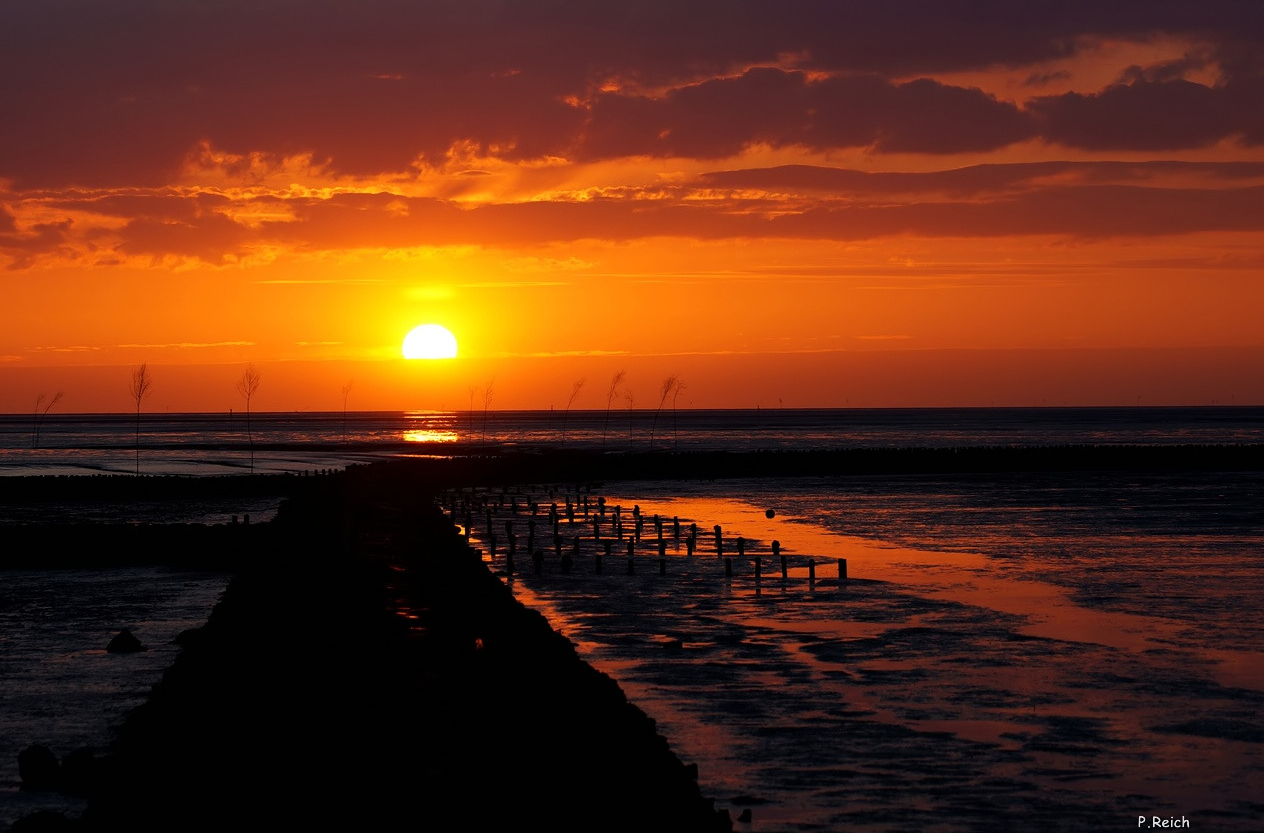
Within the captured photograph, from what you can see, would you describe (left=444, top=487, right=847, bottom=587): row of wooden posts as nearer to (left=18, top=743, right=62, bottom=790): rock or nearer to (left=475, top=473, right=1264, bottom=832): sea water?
(left=475, top=473, right=1264, bottom=832): sea water

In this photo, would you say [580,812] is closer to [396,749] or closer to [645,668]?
[396,749]

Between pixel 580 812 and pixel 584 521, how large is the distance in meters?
38.8

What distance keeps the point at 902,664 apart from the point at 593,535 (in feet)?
79.5

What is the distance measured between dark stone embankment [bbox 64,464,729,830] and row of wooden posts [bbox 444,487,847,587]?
8725 mm

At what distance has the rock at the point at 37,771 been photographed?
14672 millimetres

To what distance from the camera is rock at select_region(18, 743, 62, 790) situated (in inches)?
578

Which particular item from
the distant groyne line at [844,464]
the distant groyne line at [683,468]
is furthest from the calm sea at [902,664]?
the distant groyne line at [844,464]

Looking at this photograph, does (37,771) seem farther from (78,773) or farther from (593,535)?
(593,535)

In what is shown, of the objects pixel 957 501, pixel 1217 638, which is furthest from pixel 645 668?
pixel 957 501

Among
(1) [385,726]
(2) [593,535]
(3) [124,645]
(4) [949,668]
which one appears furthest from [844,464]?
(1) [385,726]

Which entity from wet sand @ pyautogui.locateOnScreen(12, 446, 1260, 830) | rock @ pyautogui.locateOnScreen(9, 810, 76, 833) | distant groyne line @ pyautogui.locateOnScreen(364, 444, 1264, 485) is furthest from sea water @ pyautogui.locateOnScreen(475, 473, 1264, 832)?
distant groyne line @ pyautogui.locateOnScreen(364, 444, 1264, 485)

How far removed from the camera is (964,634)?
2458cm

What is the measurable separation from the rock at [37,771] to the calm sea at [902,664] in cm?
28

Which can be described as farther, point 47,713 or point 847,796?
point 47,713
